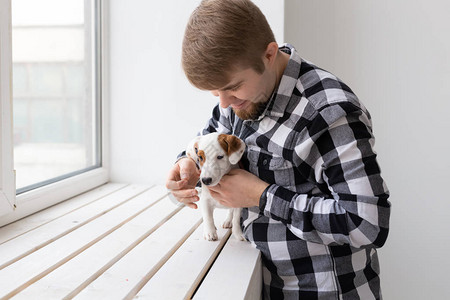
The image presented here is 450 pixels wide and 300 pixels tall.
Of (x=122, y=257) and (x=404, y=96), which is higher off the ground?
(x=404, y=96)

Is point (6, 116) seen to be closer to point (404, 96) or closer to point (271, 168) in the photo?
point (271, 168)

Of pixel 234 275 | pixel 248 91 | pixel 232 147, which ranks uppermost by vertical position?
pixel 248 91

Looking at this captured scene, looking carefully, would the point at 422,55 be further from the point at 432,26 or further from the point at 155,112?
the point at 155,112

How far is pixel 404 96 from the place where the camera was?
1.61m

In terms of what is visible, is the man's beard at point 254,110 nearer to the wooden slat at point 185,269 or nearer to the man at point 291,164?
the man at point 291,164

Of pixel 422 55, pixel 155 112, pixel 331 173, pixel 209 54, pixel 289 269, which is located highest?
pixel 422 55

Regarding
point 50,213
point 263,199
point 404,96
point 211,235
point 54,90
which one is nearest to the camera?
point 263,199

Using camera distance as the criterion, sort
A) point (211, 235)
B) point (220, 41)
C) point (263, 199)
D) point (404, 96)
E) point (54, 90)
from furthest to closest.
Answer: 1. point (404, 96)
2. point (54, 90)
3. point (211, 235)
4. point (263, 199)
5. point (220, 41)

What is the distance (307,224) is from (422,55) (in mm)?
1043

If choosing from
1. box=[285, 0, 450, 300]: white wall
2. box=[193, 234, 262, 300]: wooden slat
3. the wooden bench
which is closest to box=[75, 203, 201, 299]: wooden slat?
the wooden bench

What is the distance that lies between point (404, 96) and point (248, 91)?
0.98 metres

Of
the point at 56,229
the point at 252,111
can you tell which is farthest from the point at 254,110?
the point at 56,229

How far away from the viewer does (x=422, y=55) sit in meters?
1.58

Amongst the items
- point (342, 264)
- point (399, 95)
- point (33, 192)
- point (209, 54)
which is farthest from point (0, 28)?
point (399, 95)
